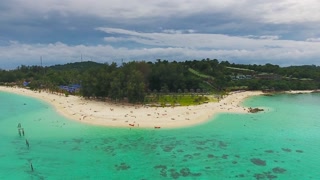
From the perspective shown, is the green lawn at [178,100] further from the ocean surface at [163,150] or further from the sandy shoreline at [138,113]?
the ocean surface at [163,150]

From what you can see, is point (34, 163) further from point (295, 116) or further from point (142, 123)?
point (295, 116)

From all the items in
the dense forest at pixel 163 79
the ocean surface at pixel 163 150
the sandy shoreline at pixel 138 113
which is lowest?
the ocean surface at pixel 163 150

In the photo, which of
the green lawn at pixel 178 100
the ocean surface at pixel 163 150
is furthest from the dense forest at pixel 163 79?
the ocean surface at pixel 163 150

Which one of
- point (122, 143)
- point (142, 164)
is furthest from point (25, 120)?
point (142, 164)

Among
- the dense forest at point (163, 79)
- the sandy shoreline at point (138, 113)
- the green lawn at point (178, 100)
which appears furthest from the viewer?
the green lawn at point (178, 100)

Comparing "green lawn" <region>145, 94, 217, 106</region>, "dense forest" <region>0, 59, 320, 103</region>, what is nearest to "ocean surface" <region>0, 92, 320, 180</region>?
"green lawn" <region>145, 94, 217, 106</region>

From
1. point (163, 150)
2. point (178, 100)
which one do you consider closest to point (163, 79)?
point (178, 100)
